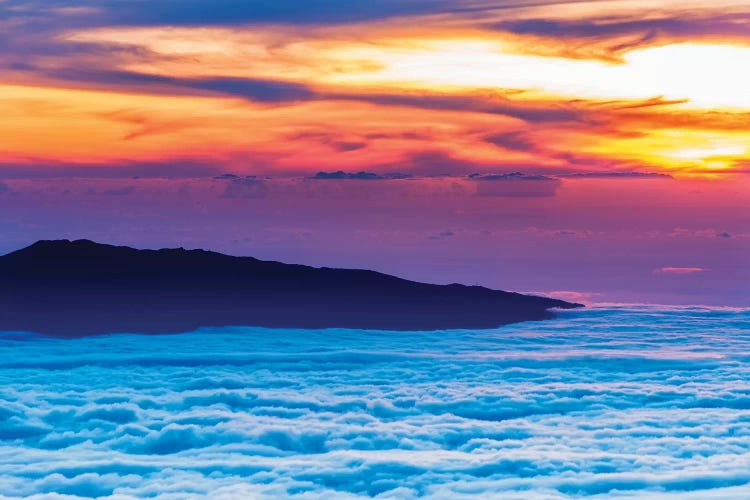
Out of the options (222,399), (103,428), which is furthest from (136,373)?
(103,428)

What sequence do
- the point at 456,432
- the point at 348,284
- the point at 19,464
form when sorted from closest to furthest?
1. the point at 19,464
2. the point at 456,432
3. the point at 348,284

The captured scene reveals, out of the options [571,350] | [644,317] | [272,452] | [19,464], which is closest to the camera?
[19,464]

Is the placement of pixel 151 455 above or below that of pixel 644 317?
below

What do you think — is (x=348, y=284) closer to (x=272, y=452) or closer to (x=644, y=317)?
(x=644, y=317)

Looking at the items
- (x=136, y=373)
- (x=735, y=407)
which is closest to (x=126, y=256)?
(x=136, y=373)

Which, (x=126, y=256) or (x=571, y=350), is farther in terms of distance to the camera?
(x=126, y=256)

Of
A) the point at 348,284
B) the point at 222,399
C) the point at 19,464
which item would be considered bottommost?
the point at 19,464

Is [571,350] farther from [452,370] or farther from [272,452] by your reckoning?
[272,452]
